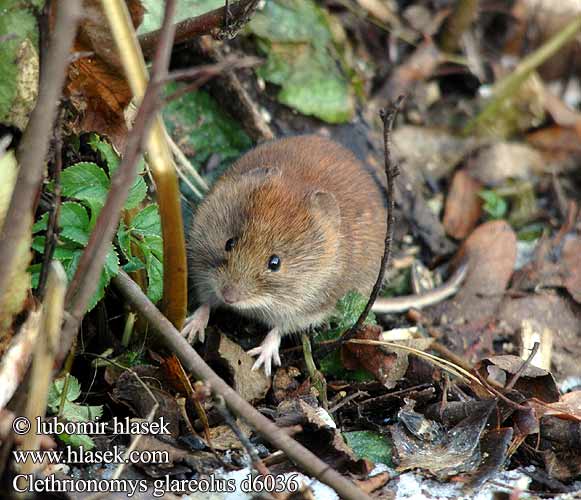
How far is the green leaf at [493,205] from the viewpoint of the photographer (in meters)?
6.09

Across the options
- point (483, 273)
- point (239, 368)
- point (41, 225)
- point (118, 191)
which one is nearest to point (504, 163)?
point (483, 273)

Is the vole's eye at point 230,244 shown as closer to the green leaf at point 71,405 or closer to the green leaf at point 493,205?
the green leaf at point 71,405

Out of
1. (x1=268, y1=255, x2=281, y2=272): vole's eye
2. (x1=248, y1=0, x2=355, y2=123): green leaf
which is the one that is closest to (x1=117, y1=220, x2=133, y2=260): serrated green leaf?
(x1=268, y1=255, x2=281, y2=272): vole's eye

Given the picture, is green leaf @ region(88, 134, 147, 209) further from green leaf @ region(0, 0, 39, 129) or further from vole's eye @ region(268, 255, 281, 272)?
vole's eye @ region(268, 255, 281, 272)

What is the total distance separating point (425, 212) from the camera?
585cm

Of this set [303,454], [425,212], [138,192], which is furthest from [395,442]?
[425,212]

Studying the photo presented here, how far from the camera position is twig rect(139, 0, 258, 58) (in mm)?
3463

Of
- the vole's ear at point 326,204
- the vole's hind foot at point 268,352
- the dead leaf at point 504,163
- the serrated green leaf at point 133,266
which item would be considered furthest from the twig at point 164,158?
the dead leaf at point 504,163

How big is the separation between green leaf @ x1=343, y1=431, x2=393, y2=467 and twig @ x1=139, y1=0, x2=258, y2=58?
1856mm

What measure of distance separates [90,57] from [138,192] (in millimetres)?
643

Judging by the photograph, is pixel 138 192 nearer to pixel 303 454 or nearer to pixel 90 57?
pixel 90 57

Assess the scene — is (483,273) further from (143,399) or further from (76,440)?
(76,440)

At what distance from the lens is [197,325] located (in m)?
4.30

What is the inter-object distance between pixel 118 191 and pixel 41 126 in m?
0.28
